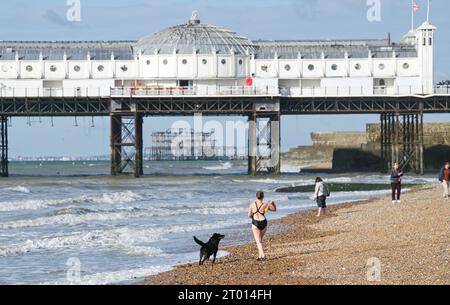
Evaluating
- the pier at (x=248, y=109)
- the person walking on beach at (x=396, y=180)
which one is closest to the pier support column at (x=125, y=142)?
the pier at (x=248, y=109)

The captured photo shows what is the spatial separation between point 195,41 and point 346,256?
59.0 m

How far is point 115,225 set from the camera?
114ft

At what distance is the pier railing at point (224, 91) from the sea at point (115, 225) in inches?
398

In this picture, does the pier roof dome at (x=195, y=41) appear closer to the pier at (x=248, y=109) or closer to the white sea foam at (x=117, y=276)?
the pier at (x=248, y=109)

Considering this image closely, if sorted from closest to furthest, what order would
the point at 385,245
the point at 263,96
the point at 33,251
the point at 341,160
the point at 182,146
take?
the point at 385,245, the point at 33,251, the point at 263,96, the point at 341,160, the point at 182,146

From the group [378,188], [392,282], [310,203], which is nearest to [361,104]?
[378,188]

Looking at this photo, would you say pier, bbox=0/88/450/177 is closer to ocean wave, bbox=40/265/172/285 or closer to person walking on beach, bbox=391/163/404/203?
person walking on beach, bbox=391/163/404/203

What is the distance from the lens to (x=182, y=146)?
180 meters

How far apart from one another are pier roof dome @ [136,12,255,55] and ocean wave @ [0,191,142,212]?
26154 mm

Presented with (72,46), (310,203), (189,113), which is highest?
(72,46)

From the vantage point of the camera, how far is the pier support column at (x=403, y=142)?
245ft

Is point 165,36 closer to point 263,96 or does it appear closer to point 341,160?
point 263,96

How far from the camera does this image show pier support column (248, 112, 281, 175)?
7331 centimetres

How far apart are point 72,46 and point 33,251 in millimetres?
56310
